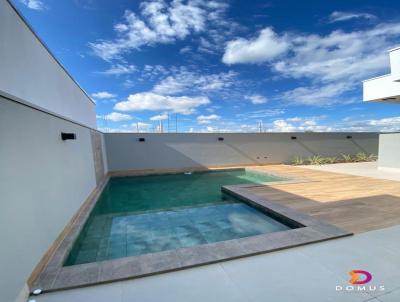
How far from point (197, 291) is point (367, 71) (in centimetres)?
1255

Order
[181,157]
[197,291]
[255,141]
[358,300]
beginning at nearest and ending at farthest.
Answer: [358,300], [197,291], [181,157], [255,141]

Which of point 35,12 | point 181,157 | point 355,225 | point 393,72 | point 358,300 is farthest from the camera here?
point 181,157

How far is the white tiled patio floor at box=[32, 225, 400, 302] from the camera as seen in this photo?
1.58 m

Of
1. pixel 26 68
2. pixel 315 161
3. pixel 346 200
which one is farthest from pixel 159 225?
pixel 315 161

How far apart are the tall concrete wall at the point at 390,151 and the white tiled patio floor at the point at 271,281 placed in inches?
269

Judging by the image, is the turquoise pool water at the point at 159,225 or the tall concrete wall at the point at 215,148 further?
the tall concrete wall at the point at 215,148

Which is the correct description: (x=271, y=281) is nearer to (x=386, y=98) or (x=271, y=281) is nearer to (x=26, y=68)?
(x=26, y=68)

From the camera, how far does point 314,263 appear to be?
2.01 m

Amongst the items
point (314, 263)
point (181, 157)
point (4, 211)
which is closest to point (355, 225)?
point (314, 263)

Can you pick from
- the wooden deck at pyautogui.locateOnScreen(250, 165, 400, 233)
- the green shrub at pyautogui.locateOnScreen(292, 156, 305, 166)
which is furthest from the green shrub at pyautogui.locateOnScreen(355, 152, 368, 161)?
the wooden deck at pyautogui.locateOnScreen(250, 165, 400, 233)

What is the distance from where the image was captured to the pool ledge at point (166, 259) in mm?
1819

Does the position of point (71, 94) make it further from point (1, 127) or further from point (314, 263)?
point (314, 263)

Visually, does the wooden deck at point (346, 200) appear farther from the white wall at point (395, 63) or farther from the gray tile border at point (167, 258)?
the white wall at point (395, 63)

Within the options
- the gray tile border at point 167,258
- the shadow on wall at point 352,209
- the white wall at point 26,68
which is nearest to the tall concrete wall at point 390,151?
the shadow on wall at point 352,209
